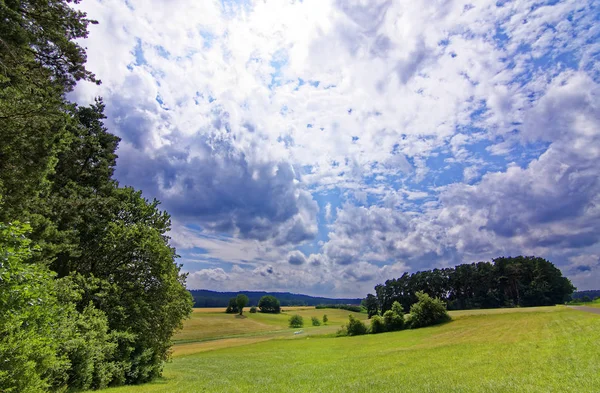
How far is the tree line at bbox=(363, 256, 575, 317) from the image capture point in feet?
415

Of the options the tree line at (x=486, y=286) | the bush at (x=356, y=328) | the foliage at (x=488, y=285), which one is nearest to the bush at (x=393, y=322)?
the bush at (x=356, y=328)

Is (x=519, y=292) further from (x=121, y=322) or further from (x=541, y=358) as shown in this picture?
(x=121, y=322)

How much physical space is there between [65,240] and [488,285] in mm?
158032

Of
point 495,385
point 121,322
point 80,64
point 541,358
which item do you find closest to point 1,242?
point 80,64

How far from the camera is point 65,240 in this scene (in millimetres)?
22031

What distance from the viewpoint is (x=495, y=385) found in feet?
56.0

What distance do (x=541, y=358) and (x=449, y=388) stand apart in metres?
11.4

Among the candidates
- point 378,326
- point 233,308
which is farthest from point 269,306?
point 378,326

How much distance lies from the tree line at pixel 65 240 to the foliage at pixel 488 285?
408 ft

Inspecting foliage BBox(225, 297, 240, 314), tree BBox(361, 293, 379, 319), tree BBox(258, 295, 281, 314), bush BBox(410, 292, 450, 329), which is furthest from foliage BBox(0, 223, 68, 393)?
tree BBox(258, 295, 281, 314)

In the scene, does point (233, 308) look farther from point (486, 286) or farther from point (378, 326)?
point (486, 286)

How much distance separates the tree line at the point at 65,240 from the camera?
11.2 metres

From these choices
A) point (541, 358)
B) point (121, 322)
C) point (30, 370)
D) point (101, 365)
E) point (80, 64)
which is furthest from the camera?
point (121, 322)

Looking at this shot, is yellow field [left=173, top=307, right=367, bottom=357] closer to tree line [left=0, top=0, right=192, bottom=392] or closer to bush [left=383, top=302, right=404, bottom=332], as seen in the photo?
bush [left=383, top=302, right=404, bottom=332]
